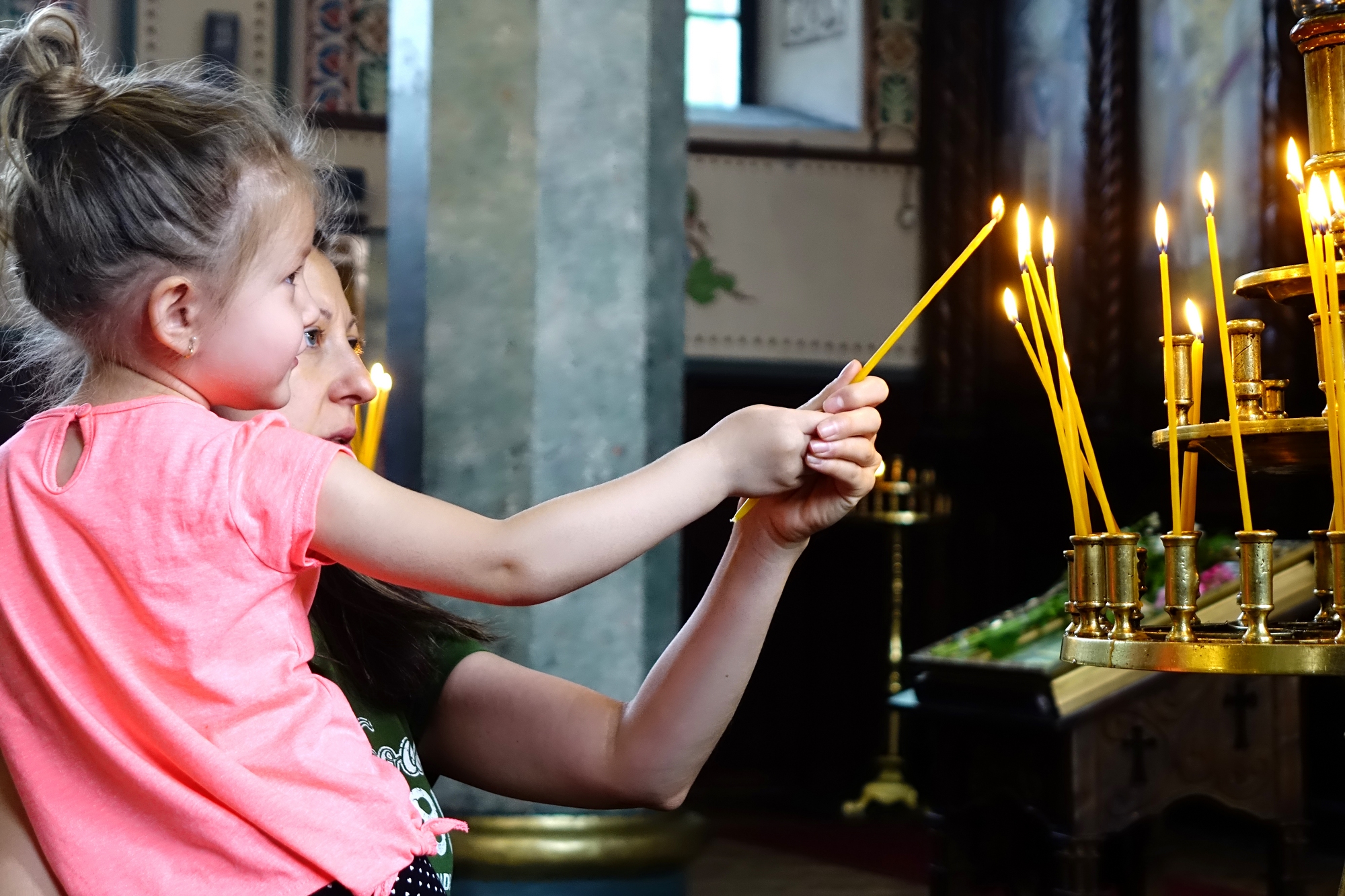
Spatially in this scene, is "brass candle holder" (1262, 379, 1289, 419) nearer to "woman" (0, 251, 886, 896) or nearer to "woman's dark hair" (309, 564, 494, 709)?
"woman" (0, 251, 886, 896)

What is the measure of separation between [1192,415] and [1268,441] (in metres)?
0.15

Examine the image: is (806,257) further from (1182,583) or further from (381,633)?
(1182,583)

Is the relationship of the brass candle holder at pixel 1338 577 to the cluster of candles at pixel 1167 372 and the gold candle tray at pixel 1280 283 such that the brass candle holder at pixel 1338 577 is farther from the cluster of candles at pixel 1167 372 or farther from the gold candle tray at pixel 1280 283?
the gold candle tray at pixel 1280 283

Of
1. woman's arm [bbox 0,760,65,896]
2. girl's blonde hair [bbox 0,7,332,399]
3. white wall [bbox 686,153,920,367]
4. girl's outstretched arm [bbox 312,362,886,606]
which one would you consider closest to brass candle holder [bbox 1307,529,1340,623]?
girl's outstretched arm [bbox 312,362,886,606]

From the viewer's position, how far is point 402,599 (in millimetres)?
1817

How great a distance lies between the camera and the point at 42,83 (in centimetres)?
132

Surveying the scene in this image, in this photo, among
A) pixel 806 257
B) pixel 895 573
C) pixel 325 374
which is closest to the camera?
pixel 325 374

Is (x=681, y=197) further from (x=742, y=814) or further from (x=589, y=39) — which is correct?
(x=742, y=814)

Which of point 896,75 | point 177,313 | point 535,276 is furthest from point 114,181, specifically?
point 896,75

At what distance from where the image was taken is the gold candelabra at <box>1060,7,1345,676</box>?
4.22ft

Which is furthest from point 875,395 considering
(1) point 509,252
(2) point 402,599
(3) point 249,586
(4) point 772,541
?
(1) point 509,252

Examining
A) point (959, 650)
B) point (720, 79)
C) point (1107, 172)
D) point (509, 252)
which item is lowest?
point (959, 650)

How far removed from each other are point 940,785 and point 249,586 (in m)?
3.57

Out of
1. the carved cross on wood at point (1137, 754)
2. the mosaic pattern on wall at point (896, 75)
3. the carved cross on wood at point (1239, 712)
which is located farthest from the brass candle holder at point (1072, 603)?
the mosaic pattern on wall at point (896, 75)
